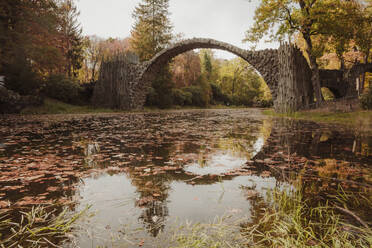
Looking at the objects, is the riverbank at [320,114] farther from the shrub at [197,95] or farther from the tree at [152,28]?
the shrub at [197,95]

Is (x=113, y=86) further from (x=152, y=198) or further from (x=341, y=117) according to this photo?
(x=152, y=198)

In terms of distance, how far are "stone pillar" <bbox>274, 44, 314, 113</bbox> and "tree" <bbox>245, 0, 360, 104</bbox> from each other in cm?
107

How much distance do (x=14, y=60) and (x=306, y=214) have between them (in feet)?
48.6

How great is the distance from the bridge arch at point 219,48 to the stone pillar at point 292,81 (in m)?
0.75

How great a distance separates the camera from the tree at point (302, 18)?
11.0 m

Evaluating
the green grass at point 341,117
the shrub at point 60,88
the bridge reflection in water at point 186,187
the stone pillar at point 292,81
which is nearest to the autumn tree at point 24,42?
the shrub at point 60,88

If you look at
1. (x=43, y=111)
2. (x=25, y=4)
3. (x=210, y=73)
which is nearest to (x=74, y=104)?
(x=43, y=111)

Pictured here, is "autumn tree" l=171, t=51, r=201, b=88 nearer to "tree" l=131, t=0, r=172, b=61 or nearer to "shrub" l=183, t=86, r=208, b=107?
"shrub" l=183, t=86, r=208, b=107

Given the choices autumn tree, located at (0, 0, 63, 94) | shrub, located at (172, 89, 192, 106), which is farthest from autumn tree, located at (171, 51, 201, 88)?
autumn tree, located at (0, 0, 63, 94)

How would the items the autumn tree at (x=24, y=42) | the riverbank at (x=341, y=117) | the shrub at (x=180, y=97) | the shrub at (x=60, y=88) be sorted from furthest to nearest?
the shrub at (x=180, y=97) < the shrub at (x=60, y=88) < the autumn tree at (x=24, y=42) < the riverbank at (x=341, y=117)

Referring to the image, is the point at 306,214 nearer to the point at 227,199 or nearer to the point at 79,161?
the point at 227,199

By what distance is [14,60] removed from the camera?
11.6m

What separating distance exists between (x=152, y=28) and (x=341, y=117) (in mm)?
17755

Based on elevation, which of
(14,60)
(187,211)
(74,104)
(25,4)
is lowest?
(187,211)
